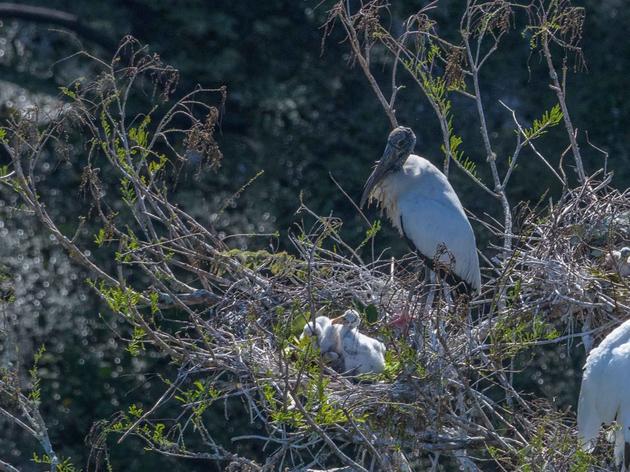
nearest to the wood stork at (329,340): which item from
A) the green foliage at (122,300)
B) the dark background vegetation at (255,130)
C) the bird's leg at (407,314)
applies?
the bird's leg at (407,314)

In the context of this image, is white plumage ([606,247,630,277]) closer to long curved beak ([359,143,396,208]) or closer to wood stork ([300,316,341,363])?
wood stork ([300,316,341,363])

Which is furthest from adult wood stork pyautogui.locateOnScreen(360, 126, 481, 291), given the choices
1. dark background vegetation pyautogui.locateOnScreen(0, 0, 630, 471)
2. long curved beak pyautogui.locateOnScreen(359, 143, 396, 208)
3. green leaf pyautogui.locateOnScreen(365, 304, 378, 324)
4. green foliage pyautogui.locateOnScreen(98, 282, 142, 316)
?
dark background vegetation pyautogui.locateOnScreen(0, 0, 630, 471)

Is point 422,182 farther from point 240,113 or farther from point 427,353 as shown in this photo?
point 240,113

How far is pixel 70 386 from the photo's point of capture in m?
8.23

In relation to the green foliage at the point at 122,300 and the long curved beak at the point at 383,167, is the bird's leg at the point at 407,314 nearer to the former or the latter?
the green foliage at the point at 122,300

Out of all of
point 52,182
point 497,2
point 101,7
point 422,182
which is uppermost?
point 497,2

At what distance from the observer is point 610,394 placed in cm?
450

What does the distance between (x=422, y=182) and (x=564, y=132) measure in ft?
10.5

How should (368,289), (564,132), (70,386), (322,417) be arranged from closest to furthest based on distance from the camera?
(322,417)
(368,289)
(70,386)
(564,132)

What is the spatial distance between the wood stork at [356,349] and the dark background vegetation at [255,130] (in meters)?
2.93

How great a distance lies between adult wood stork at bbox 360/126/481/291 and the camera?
5703 millimetres

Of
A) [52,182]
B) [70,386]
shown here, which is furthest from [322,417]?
[52,182]

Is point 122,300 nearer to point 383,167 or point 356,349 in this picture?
point 356,349

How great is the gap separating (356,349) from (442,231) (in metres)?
0.82
